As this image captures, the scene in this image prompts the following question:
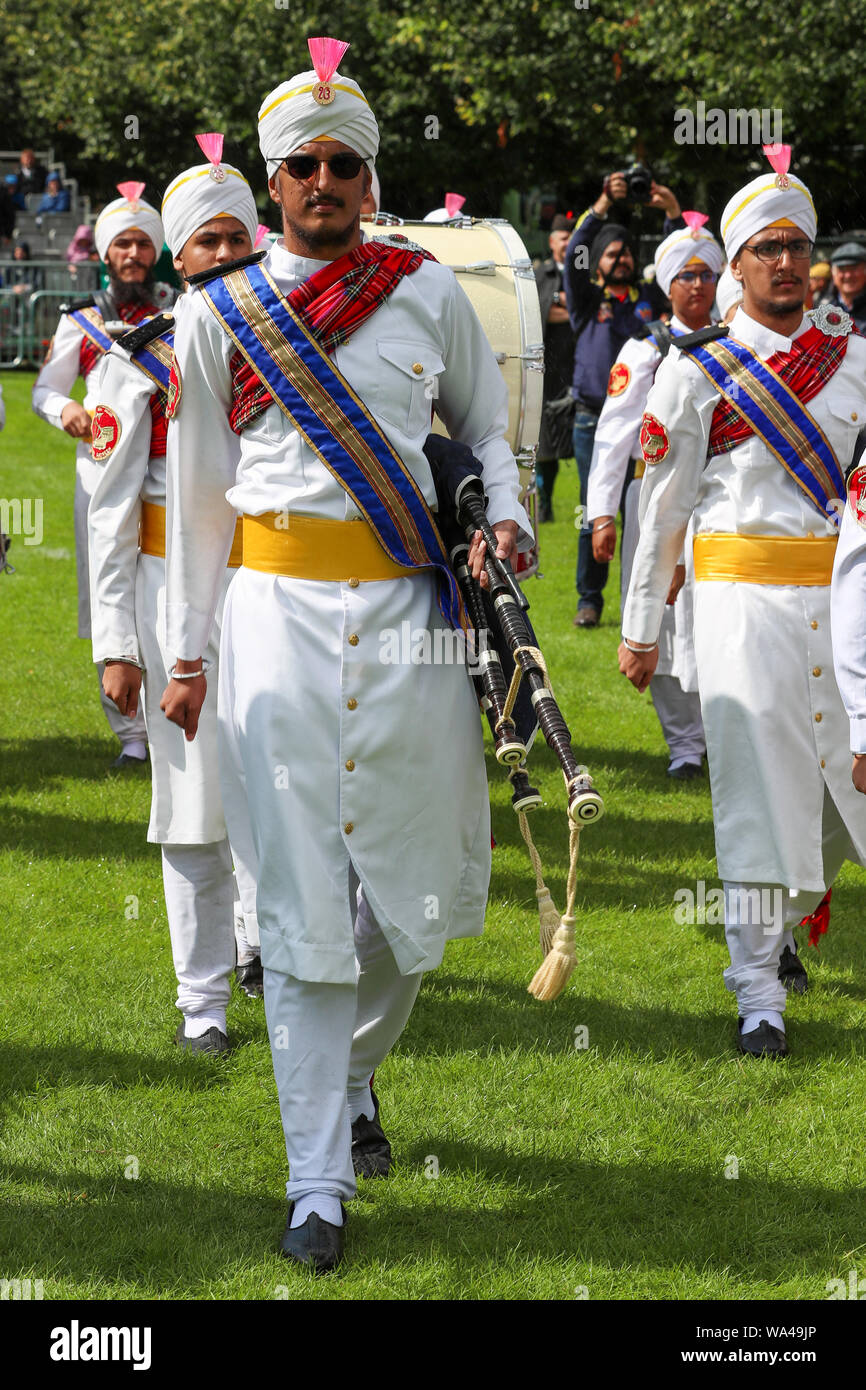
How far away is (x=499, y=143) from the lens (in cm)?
3256

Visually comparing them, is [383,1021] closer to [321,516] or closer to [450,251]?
[321,516]

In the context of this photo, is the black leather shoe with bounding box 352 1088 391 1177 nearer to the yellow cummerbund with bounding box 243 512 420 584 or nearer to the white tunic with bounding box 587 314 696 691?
the yellow cummerbund with bounding box 243 512 420 584

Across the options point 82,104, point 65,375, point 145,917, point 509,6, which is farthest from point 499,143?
point 145,917

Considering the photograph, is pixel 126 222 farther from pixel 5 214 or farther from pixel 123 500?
pixel 5 214

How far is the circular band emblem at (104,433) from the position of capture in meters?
5.18

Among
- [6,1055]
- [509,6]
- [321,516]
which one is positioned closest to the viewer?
[321,516]

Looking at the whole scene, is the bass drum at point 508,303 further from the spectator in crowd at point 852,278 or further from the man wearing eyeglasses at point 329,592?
the spectator in crowd at point 852,278

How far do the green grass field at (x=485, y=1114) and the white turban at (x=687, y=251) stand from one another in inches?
104

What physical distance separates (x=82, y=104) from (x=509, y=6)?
1135 centimetres

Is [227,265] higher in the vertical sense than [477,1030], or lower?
higher

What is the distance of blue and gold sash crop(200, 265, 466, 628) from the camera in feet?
12.5

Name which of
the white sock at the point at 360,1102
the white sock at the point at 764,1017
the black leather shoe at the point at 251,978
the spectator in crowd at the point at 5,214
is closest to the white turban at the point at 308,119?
the white sock at the point at 360,1102

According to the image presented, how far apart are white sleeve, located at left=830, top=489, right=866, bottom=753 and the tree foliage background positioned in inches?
837

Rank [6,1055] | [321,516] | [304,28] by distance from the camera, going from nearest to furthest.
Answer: [321,516] → [6,1055] → [304,28]
